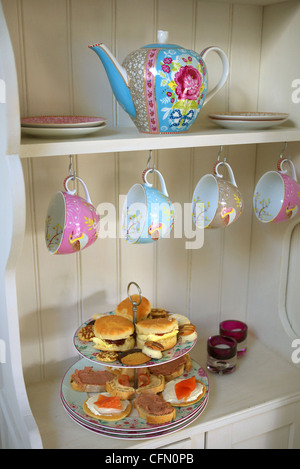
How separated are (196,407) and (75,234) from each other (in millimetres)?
487

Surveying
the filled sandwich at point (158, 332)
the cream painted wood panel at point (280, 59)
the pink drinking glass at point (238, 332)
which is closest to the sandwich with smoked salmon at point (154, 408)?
the filled sandwich at point (158, 332)

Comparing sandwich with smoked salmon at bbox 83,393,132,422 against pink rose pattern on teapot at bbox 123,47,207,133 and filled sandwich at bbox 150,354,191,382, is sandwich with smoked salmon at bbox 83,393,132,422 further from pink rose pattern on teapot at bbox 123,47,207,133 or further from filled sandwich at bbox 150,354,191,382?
pink rose pattern on teapot at bbox 123,47,207,133

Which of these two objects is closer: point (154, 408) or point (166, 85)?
point (166, 85)

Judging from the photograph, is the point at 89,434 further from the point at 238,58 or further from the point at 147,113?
the point at 238,58

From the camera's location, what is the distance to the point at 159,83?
89 centimetres

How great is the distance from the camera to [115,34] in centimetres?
108

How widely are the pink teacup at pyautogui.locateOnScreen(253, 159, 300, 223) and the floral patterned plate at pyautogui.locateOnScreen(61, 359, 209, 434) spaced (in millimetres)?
435

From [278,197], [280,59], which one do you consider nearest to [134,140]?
[278,197]

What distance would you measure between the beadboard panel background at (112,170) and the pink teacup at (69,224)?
0.17 meters

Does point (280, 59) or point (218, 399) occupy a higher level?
point (280, 59)

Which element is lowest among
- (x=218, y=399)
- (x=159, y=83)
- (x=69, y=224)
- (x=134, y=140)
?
(x=218, y=399)

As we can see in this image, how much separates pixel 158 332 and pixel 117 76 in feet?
1.84

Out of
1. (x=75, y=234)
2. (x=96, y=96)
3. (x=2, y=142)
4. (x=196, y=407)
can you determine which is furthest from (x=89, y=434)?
(x=96, y=96)

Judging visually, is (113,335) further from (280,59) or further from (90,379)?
(280,59)
